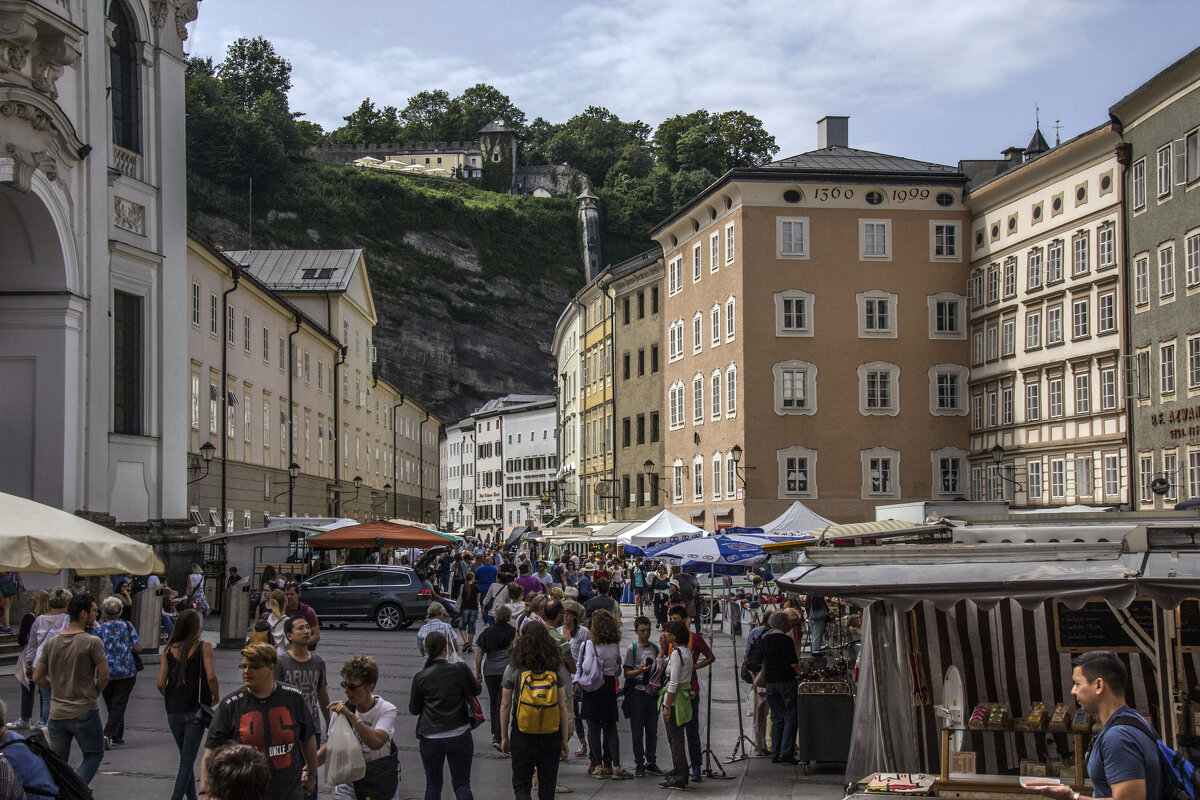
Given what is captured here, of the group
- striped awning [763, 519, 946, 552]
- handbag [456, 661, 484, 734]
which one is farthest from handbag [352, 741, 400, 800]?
striped awning [763, 519, 946, 552]

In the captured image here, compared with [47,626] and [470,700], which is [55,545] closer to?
[47,626]

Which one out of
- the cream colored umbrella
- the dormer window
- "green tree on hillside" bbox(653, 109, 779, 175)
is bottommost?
the cream colored umbrella

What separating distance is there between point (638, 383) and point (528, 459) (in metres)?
44.4

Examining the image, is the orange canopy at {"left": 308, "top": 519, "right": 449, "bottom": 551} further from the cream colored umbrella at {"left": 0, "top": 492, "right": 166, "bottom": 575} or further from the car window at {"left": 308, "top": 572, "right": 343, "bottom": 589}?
the cream colored umbrella at {"left": 0, "top": 492, "right": 166, "bottom": 575}

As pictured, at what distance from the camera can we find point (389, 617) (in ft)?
105

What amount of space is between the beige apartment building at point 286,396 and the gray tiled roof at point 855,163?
20427 millimetres

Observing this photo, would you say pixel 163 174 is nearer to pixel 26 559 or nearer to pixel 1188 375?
pixel 26 559

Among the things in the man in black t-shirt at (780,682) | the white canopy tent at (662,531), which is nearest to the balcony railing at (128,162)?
the white canopy tent at (662,531)

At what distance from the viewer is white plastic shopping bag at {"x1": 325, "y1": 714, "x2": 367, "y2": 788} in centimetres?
810

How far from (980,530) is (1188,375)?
26240 millimetres

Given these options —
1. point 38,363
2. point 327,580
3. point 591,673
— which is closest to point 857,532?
point 591,673

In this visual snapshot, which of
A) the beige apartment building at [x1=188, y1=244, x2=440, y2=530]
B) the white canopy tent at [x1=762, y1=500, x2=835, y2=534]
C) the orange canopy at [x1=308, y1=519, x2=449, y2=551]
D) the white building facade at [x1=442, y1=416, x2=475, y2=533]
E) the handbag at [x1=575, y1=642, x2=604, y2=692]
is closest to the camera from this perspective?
the handbag at [x1=575, y1=642, x2=604, y2=692]

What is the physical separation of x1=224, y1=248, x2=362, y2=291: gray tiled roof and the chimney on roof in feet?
78.7

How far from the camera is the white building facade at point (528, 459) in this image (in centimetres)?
10375
